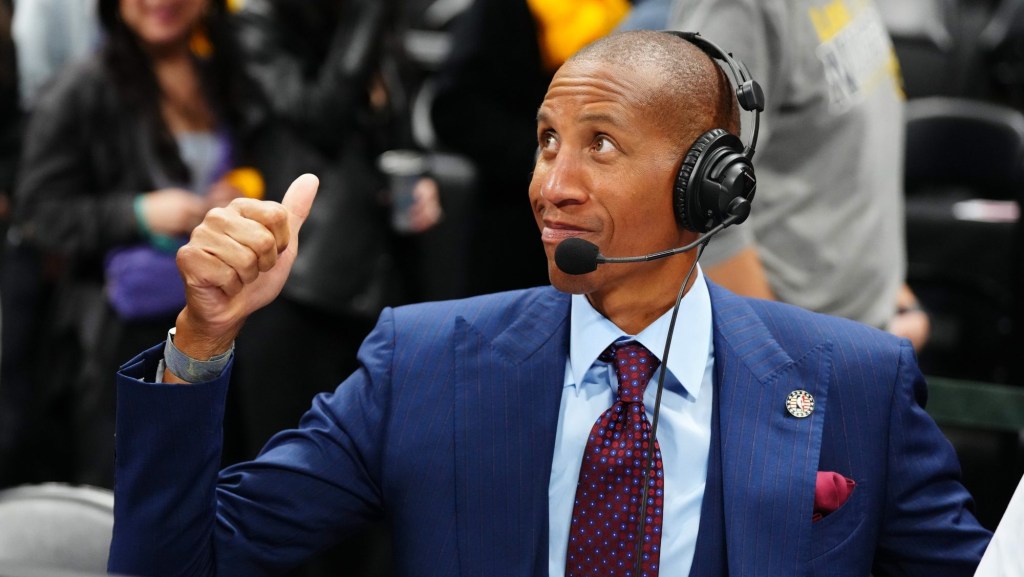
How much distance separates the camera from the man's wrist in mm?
1400

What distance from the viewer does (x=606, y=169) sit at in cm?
156

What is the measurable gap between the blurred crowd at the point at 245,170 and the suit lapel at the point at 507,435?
1104 millimetres

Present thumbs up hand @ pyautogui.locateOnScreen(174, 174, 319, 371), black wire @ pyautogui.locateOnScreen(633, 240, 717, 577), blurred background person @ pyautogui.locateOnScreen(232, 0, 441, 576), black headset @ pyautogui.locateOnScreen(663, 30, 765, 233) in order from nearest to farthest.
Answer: thumbs up hand @ pyautogui.locateOnScreen(174, 174, 319, 371), black wire @ pyautogui.locateOnScreen(633, 240, 717, 577), black headset @ pyautogui.locateOnScreen(663, 30, 765, 233), blurred background person @ pyautogui.locateOnScreen(232, 0, 441, 576)

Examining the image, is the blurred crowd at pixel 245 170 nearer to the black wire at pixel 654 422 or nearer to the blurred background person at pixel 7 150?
the blurred background person at pixel 7 150

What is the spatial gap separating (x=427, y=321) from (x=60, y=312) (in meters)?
1.77

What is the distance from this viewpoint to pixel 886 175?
2.40 m

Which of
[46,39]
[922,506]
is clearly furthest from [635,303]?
[46,39]

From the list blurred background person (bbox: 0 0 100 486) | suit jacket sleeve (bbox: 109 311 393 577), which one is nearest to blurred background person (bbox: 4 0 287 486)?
blurred background person (bbox: 0 0 100 486)

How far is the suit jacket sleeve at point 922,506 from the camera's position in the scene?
154 centimetres

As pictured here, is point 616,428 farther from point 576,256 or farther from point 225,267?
point 225,267

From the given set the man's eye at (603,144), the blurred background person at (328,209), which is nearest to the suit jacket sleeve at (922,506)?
the man's eye at (603,144)

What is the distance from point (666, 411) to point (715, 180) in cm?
28

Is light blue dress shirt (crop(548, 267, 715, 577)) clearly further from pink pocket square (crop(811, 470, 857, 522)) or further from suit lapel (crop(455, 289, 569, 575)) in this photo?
pink pocket square (crop(811, 470, 857, 522))

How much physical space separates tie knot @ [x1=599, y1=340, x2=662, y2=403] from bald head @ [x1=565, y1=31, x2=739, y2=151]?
0.82 ft
